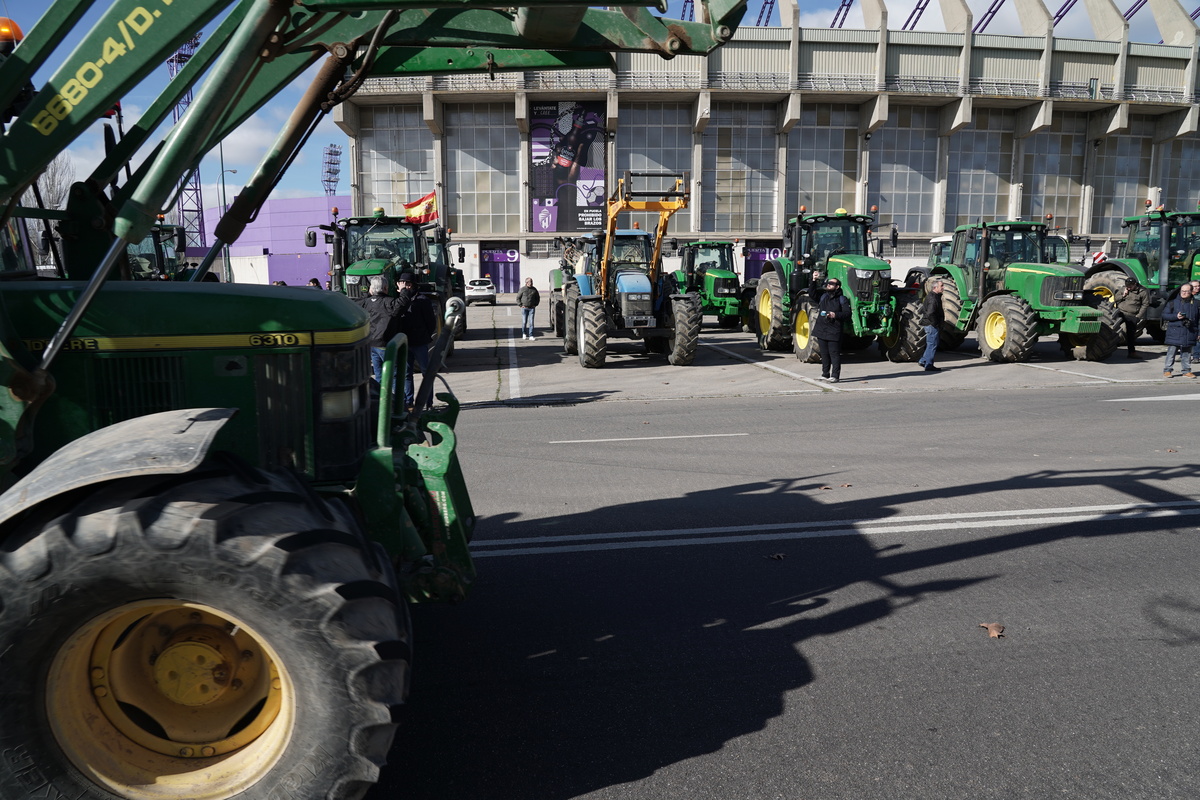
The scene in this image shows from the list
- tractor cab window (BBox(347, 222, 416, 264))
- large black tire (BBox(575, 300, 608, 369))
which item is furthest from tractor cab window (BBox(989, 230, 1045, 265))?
tractor cab window (BBox(347, 222, 416, 264))

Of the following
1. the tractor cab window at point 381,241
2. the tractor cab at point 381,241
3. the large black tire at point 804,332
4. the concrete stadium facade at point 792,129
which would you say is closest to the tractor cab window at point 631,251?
the large black tire at point 804,332

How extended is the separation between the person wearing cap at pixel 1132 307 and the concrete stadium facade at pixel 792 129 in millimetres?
24024

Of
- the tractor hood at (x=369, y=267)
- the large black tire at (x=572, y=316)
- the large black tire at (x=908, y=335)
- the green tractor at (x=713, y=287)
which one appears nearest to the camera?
the large black tire at (x=908, y=335)

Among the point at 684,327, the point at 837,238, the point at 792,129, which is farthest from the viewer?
the point at 792,129

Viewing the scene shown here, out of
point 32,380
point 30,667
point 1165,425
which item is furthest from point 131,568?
point 1165,425

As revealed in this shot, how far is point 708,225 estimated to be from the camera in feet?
137

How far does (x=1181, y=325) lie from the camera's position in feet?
45.6

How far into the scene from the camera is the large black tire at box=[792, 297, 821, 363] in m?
16.0

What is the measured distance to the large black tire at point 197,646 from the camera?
2.41 meters

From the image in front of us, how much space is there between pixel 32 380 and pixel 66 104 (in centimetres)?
99

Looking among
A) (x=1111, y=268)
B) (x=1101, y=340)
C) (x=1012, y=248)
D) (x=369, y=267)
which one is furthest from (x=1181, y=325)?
(x=369, y=267)

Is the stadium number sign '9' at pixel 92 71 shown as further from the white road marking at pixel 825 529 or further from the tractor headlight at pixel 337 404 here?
the white road marking at pixel 825 529

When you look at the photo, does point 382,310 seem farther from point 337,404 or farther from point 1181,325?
point 1181,325

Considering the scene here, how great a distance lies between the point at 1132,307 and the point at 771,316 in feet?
24.3
